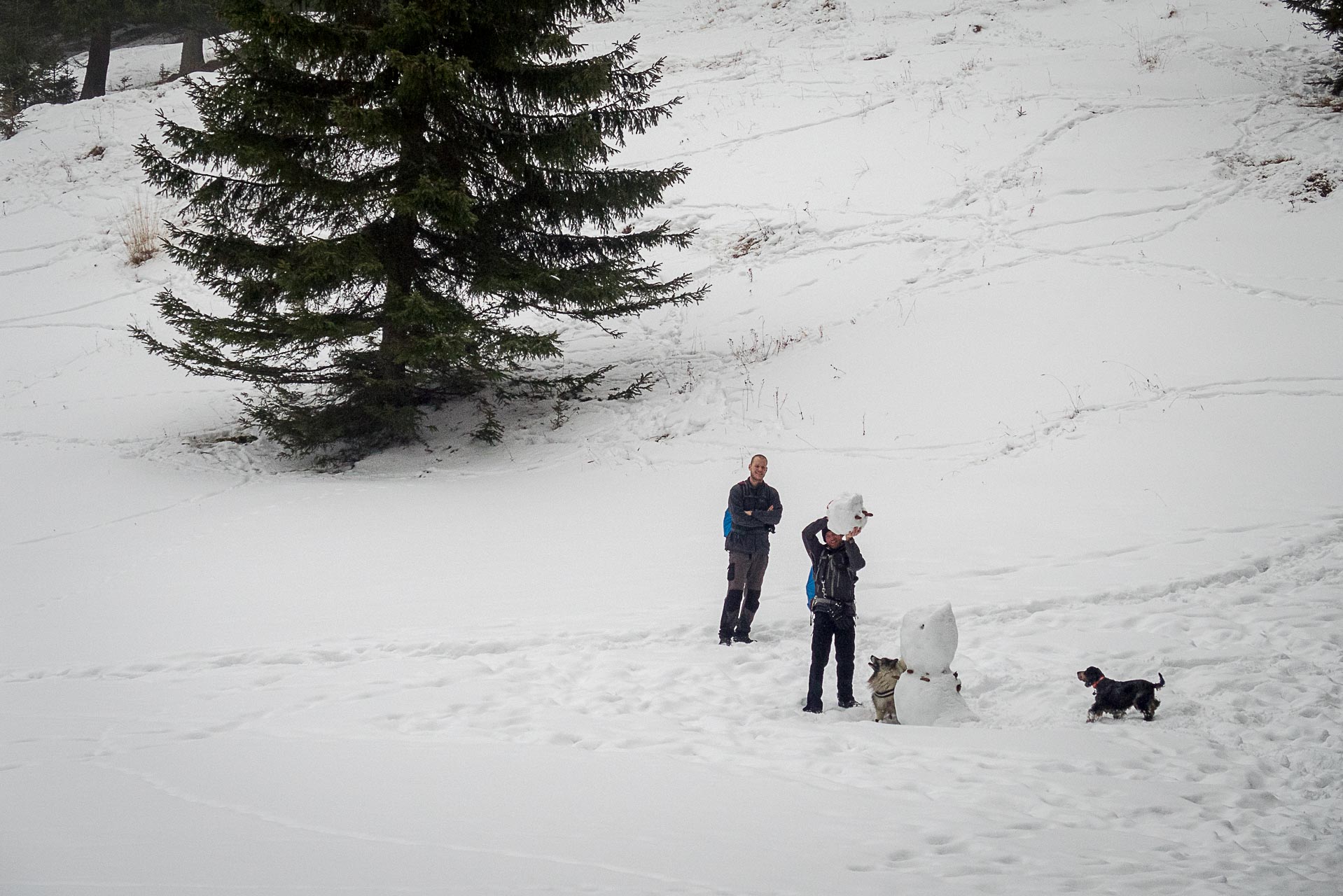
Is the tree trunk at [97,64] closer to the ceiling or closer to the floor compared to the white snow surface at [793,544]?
closer to the ceiling

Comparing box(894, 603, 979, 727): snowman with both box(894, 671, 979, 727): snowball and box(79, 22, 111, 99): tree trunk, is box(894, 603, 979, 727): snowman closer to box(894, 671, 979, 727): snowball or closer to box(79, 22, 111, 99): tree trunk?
box(894, 671, 979, 727): snowball

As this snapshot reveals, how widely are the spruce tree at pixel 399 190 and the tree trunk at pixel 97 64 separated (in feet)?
75.2

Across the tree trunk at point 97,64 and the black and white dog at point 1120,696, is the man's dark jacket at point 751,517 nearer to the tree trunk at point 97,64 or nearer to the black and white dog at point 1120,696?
the black and white dog at point 1120,696

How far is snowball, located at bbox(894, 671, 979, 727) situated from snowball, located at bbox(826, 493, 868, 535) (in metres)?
1.12

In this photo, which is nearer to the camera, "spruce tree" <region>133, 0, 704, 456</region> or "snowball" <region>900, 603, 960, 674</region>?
"snowball" <region>900, 603, 960, 674</region>

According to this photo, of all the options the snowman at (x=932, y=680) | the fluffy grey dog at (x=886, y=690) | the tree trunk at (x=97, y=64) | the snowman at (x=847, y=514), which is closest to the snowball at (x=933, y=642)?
the snowman at (x=932, y=680)

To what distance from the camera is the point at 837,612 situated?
19.4 ft

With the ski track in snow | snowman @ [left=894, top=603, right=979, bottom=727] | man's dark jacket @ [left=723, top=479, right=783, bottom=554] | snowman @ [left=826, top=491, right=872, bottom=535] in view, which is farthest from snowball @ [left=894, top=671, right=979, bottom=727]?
man's dark jacket @ [left=723, top=479, right=783, bottom=554]

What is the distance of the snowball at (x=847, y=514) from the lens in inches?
230

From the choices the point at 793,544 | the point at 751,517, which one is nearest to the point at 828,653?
the point at 751,517

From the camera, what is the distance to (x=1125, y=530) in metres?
8.32

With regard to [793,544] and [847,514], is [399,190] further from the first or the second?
[847,514]

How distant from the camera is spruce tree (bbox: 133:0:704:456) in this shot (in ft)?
31.0

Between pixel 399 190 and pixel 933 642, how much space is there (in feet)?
27.8
